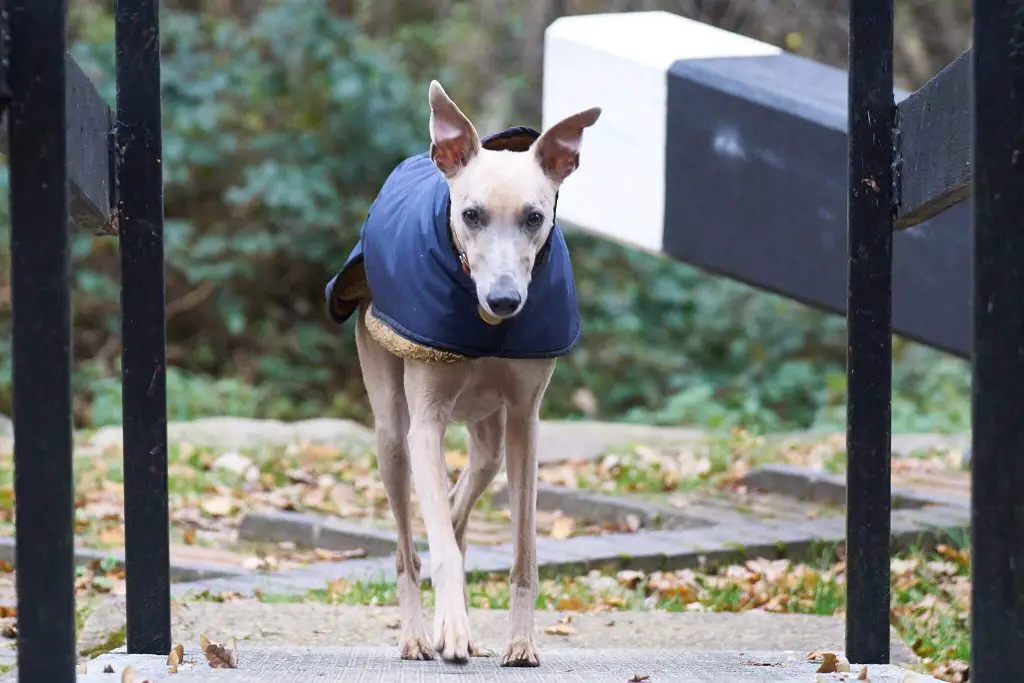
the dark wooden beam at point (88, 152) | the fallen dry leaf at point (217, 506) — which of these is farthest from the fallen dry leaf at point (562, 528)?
the dark wooden beam at point (88, 152)

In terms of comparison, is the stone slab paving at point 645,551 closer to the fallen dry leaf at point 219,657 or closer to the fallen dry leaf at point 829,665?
the fallen dry leaf at point 219,657

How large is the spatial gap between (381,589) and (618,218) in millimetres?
2558

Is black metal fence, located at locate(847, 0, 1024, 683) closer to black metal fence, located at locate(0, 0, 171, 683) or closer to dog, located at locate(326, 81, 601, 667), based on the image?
dog, located at locate(326, 81, 601, 667)

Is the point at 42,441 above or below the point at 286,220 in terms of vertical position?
below

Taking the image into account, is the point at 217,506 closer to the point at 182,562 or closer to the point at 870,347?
the point at 182,562

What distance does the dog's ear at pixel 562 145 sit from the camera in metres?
3.42

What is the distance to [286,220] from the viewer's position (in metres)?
11.9

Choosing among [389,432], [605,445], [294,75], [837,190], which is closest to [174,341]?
[294,75]

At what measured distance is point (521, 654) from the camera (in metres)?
3.45

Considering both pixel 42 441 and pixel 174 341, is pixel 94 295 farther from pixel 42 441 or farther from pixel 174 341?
pixel 42 441

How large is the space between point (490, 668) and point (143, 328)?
1.13 meters

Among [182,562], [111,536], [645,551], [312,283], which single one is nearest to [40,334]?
[182,562]

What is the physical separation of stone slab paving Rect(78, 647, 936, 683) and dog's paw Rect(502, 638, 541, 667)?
0.10ft

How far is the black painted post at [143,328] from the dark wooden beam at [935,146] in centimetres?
172
